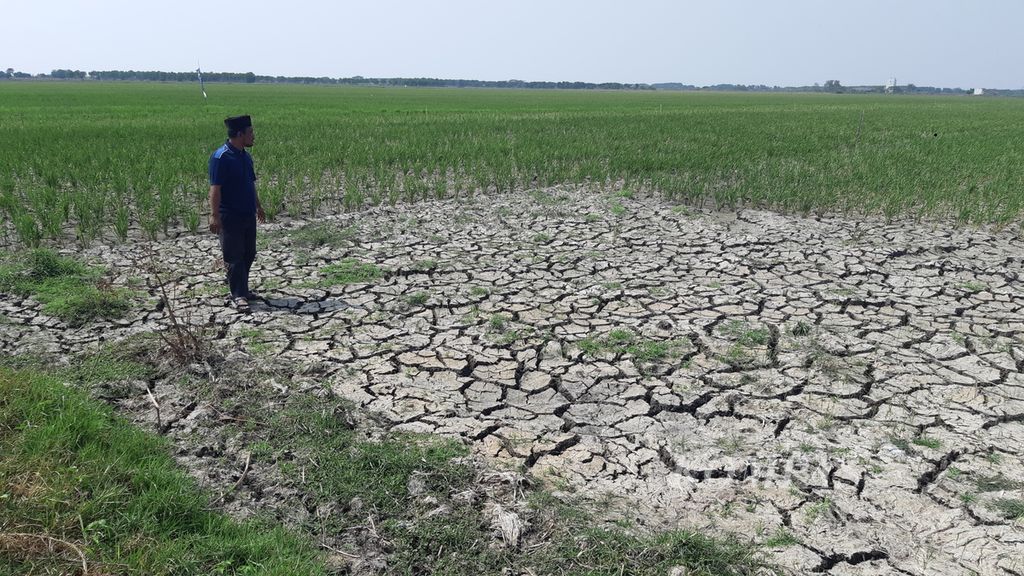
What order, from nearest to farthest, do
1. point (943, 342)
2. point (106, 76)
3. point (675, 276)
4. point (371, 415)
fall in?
point (371, 415)
point (943, 342)
point (675, 276)
point (106, 76)

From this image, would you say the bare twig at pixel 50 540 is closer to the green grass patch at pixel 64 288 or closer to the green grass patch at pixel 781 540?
the green grass patch at pixel 781 540

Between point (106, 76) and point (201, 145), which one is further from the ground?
point (106, 76)

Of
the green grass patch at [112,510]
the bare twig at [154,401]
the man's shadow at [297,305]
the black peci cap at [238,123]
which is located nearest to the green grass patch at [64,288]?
the man's shadow at [297,305]

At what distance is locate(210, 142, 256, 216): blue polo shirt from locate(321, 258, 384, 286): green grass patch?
1048 mm

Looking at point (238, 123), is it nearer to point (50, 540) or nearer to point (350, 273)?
point (350, 273)

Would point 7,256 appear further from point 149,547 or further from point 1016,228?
point 1016,228

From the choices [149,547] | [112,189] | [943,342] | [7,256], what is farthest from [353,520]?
[112,189]

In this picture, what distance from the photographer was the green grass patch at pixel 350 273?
5.81m

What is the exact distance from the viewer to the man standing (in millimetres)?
4773

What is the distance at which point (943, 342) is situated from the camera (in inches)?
181

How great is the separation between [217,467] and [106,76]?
524ft

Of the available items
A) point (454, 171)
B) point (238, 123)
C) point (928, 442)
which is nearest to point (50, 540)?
point (238, 123)

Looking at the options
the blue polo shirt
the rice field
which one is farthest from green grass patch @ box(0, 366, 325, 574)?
the rice field

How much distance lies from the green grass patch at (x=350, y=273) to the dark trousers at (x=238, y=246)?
0.76m
